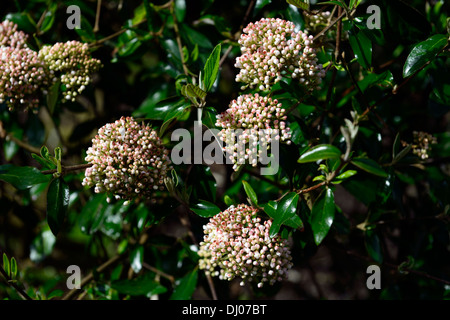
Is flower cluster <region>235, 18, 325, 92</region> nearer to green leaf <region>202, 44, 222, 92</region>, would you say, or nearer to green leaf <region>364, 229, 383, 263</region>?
green leaf <region>202, 44, 222, 92</region>

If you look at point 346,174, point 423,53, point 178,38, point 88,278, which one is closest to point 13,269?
point 88,278

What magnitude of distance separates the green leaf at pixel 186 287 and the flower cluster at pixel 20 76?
110 centimetres

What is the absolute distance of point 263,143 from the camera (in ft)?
4.78

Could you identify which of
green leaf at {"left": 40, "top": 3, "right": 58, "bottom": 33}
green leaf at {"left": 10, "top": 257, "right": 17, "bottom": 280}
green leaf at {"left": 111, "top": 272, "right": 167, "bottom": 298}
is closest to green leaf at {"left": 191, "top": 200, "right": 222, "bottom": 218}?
green leaf at {"left": 111, "top": 272, "right": 167, "bottom": 298}

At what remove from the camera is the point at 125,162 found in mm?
1523

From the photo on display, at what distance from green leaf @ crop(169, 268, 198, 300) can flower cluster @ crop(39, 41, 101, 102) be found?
3.39 ft

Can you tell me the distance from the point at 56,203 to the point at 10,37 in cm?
88

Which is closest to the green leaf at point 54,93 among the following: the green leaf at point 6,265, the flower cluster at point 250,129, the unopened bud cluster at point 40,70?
the unopened bud cluster at point 40,70

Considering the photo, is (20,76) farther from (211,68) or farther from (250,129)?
(250,129)

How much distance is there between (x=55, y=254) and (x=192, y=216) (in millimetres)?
1783

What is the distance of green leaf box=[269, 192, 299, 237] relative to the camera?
1420 millimetres

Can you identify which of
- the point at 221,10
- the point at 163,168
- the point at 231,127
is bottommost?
the point at 163,168

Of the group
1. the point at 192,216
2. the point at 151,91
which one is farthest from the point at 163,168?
the point at 151,91

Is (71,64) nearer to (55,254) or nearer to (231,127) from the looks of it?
(231,127)
